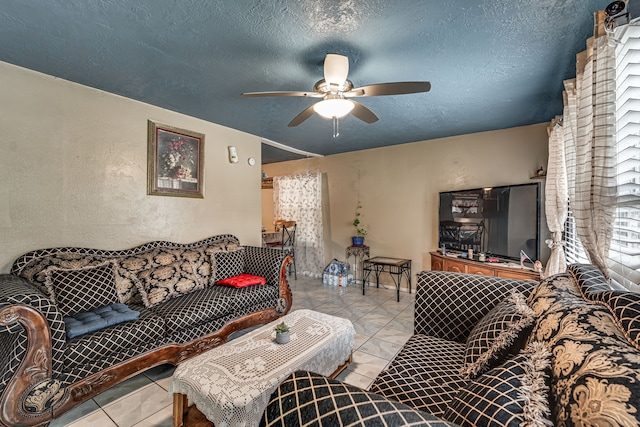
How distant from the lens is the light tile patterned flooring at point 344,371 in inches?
69.1

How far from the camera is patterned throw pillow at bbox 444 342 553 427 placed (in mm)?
692

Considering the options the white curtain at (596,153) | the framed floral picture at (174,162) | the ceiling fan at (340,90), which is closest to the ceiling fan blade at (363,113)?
the ceiling fan at (340,90)

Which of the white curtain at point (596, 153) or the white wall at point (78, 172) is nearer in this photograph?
the white curtain at point (596, 153)

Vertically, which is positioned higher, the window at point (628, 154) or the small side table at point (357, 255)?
the window at point (628, 154)

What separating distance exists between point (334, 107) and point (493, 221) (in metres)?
2.69

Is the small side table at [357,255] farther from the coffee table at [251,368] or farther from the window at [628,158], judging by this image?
the window at [628,158]

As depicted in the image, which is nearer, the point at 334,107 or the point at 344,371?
the point at 334,107

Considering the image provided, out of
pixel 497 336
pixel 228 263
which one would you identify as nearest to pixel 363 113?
pixel 497 336

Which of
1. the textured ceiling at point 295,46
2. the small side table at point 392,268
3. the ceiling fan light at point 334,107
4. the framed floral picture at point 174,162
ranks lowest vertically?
the small side table at point 392,268

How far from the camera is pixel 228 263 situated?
10.5 feet

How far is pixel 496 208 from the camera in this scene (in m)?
3.52

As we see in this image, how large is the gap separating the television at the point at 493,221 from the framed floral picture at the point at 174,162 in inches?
135

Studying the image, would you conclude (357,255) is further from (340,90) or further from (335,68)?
(335,68)

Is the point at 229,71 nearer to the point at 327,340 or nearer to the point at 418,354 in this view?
the point at 327,340
